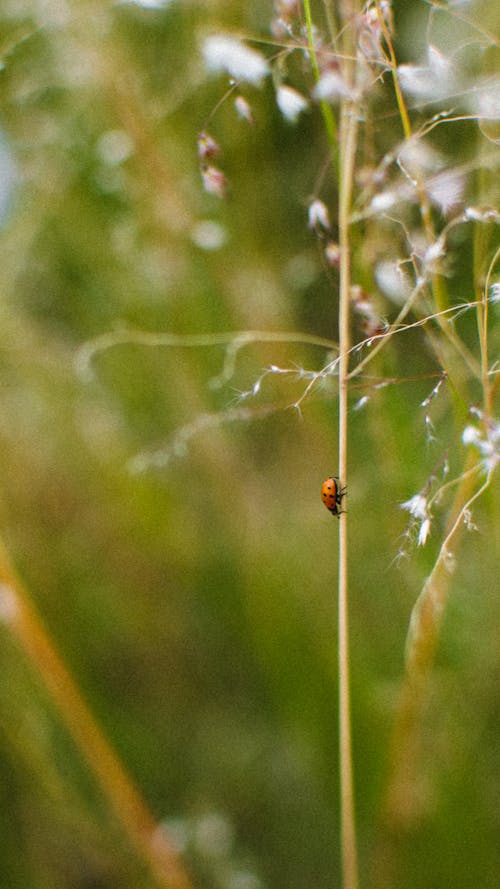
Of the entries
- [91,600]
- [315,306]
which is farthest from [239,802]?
[315,306]

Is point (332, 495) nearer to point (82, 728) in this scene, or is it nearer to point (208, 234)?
point (82, 728)

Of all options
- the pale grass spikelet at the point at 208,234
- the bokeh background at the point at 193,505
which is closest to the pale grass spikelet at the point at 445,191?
the bokeh background at the point at 193,505

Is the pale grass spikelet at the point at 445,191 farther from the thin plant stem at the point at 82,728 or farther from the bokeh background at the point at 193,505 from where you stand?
the thin plant stem at the point at 82,728

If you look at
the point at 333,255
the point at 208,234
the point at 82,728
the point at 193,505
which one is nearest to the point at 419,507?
the point at 333,255

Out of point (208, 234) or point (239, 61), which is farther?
point (208, 234)

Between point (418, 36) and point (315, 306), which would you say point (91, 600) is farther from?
point (418, 36)

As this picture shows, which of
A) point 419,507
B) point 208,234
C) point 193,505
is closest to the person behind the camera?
point 419,507
